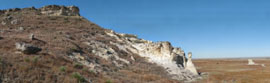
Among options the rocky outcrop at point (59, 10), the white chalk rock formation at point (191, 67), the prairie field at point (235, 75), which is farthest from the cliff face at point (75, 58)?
the prairie field at point (235, 75)

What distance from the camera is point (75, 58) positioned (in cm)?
2114

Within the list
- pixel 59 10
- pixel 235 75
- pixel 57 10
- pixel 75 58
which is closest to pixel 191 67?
pixel 235 75

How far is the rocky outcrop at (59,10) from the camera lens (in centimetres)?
5630

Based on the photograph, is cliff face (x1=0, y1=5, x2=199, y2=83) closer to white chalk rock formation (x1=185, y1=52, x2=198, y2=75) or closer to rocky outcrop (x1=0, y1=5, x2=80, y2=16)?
rocky outcrop (x1=0, y1=5, x2=80, y2=16)

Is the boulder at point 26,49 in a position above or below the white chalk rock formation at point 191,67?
above

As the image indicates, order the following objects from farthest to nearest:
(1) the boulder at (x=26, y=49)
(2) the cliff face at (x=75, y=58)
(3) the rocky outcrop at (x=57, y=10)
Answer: (3) the rocky outcrop at (x=57, y=10)
(1) the boulder at (x=26, y=49)
(2) the cliff face at (x=75, y=58)

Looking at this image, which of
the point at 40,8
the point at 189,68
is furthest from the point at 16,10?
A: the point at 189,68

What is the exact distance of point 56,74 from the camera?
12.2 m

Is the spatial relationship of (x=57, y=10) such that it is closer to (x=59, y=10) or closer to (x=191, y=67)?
(x=59, y=10)

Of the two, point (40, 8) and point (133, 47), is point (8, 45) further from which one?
point (40, 8)

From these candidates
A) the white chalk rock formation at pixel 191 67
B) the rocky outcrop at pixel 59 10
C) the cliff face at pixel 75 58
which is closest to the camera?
the cliff face at pixel 75 58

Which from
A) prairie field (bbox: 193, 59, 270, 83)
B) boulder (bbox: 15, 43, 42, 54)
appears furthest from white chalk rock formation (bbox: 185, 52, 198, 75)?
boulder (bbox: 15, 43, 42, 54)

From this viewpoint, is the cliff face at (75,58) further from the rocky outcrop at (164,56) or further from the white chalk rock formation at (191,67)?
the white chalk rock formation at (191,67)

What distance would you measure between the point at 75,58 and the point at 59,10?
4197 centimetres
